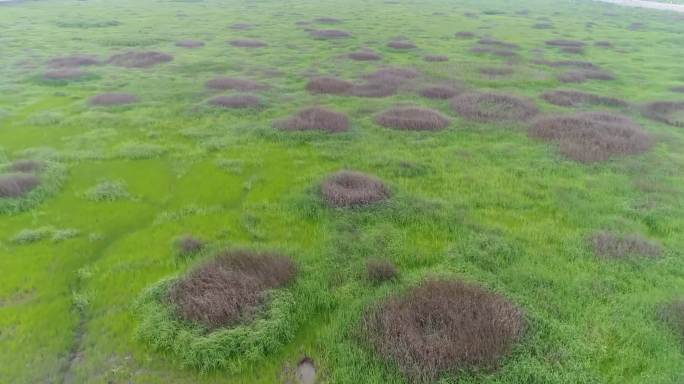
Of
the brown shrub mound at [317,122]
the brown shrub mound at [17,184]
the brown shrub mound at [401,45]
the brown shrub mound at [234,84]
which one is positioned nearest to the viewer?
the brown shrub mound at [17,184]

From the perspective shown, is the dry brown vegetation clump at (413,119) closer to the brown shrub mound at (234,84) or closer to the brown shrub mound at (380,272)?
the brown shrub mound at (234,84)

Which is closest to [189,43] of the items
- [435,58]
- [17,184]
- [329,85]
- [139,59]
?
[139,59]

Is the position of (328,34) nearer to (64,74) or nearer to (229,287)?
(64,74)

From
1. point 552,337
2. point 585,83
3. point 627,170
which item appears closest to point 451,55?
point 585,83

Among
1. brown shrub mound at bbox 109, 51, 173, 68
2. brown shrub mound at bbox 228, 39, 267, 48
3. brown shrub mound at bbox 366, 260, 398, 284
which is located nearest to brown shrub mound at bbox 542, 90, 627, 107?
brown shrub mound at bbox 366, 260, 398, 284

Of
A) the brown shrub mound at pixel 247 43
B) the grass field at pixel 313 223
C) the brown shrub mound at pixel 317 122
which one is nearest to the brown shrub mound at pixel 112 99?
the grass field at pixel 313 223

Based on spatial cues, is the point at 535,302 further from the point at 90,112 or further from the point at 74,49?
the point at 74,49
